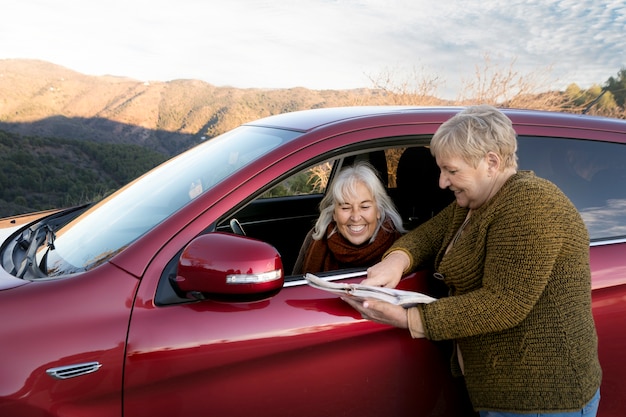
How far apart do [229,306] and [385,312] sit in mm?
490

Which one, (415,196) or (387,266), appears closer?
(387,266)

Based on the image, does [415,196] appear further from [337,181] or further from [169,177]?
[169,177]

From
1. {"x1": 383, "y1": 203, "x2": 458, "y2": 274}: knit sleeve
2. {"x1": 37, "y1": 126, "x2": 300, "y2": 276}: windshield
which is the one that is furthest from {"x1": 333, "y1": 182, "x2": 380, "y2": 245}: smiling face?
{"x1": 37, "y1": 126, "x2": 300, "y2": 276}: windshield

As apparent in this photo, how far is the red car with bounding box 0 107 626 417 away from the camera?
1556 mm

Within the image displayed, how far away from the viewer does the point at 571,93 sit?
10453 millimetres

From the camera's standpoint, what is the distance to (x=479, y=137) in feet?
5.58

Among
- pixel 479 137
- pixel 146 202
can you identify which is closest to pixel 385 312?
pixel 479 137

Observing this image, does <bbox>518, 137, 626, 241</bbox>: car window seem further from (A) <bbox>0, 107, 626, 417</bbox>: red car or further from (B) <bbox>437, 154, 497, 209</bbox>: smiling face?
(B) <bbox>437, 154, 497, 209</bbox>: smiling face

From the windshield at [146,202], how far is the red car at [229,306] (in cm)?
1

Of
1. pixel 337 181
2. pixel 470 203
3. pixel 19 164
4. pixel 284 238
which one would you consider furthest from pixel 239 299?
pixel 19 164

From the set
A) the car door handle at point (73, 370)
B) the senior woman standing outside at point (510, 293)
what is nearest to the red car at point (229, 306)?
the car door handle at point (73, 370)

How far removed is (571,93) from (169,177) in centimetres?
1013

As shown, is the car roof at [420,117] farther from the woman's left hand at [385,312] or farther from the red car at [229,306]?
the woman's left hand at [385,312]

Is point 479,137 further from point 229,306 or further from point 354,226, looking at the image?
point 229,306
